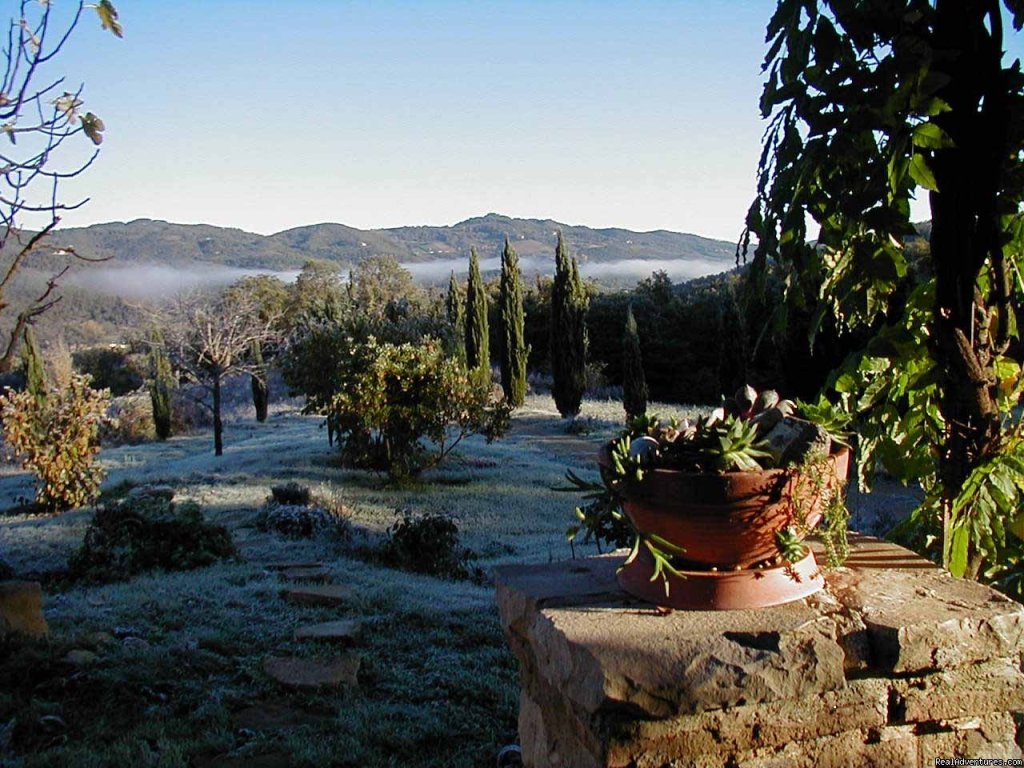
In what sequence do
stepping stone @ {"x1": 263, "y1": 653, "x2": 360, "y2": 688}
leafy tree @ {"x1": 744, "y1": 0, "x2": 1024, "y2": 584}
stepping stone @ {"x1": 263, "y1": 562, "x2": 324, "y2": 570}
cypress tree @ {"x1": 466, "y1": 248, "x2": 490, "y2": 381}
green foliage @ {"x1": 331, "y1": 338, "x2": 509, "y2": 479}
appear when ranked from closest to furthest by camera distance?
1. leafy tree @ {"x1": 744, "y1": 0, "x2": 1024, "y2": 584}
2. stepping stone @ {"x1": 263, "y1": 653, "x2": 360, "y2": 688}
3. stepping stone @ {"x1": 263, "y1": 562, "x2": 324, "y2": 570}
4. green foliage @ {"x1": 331, "y1": 338, "x2": 509, "y2": 479}
5. cypress tree @ {"x1": 466, "y1": 248, "x2": 490, "y2": 381}

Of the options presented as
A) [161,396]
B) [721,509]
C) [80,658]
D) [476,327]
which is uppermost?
[721,509]

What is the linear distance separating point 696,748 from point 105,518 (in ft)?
22.2

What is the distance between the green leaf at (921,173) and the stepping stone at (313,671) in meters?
3.28

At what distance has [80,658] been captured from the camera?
4.11 m

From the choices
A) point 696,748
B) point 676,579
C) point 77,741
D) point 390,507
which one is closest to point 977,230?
point 676,579

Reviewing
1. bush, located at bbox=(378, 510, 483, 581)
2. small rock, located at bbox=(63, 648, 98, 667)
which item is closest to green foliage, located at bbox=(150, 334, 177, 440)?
bush, located at bbox=(378, 510, 483, 581)

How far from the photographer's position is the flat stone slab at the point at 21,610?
4391 millimetres

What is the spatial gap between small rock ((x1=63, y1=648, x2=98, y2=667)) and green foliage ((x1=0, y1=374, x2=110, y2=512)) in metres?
7.03

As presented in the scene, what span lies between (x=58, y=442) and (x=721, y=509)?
10636 millimetres

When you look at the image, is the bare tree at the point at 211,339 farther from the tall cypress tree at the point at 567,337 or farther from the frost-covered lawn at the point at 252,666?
the frost-covered lawn at the point at 252,666

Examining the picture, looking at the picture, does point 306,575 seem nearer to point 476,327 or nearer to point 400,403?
point 400,403

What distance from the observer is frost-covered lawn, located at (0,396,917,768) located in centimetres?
326

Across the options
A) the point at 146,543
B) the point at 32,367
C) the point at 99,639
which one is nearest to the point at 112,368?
the point at 32,367

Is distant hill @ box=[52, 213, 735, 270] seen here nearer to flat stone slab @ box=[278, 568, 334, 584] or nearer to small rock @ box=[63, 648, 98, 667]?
flat stone slab @ box=[278, 568, 334, 584]
